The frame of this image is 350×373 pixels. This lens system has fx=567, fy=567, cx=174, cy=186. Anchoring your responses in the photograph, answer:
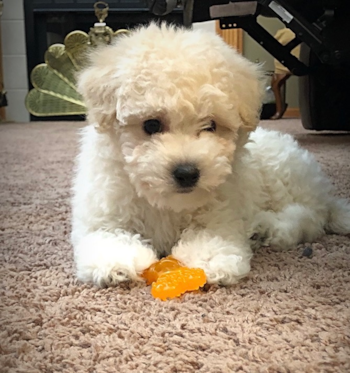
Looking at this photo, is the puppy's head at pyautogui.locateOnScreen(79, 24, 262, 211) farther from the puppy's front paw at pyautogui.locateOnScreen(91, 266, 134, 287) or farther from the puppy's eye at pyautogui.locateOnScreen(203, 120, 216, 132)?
the puppy's front paw at pyautogui.locateOnScreen(91, 266, 134, 287)

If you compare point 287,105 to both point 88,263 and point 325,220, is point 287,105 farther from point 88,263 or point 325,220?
point 88,263

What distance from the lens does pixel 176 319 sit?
993mm

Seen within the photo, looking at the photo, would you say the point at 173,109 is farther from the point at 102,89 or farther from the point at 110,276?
the point at 110,276

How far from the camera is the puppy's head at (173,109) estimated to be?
1170mm

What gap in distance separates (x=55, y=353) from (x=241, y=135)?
70 centimetres

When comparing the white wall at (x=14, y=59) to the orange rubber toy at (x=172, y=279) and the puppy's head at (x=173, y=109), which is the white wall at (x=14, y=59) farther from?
the orange rubber toy at (x=172, y=279)

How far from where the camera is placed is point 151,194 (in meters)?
1.23

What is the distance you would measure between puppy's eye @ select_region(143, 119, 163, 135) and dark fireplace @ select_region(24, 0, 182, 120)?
451cm

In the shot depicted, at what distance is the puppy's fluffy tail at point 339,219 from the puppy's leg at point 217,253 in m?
0.35

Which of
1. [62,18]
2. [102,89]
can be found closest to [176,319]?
[102,89]

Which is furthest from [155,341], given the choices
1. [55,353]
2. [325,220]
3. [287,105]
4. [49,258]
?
[287,105]

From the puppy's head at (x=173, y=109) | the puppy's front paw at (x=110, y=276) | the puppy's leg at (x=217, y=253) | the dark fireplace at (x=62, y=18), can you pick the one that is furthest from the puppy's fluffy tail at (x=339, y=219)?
the dark fireplace at (x=62, y=18)

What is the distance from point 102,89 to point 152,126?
0.15 m

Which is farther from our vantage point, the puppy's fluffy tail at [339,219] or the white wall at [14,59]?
the white wall at [14,59]
